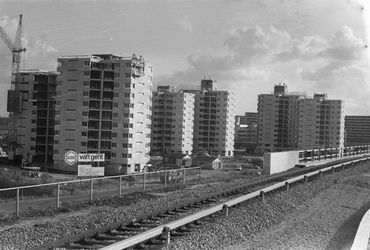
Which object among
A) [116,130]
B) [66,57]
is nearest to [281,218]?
[116,130]

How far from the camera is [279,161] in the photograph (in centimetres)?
3322

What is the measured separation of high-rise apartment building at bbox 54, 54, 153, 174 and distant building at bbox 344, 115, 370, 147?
94.7 m

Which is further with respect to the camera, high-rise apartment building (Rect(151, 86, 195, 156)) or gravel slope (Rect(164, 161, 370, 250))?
high-rise apartment building (Rect(151, 86, 195, 156))

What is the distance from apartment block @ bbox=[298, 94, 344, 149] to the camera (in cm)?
14688

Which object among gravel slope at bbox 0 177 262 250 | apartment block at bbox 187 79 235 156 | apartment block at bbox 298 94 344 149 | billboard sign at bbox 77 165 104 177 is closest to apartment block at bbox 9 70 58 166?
apartment block at bbox 187 79 235 156

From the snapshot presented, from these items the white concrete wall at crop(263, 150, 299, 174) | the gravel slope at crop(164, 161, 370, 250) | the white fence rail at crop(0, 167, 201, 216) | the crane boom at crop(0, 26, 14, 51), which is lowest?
the white fence rail at crop(0, 167, 201, 216)

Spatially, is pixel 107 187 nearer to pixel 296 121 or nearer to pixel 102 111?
pixel 102 111

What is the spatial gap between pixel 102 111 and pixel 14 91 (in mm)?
30788

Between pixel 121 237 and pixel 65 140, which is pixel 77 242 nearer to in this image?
pixel 121 237

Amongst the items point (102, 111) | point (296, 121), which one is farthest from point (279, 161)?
point (296, 121)

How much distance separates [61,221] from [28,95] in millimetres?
95095

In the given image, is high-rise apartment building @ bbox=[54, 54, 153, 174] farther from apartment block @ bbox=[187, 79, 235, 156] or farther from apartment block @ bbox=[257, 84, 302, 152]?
apartment block @ bbox=[257, 84, 302, 152]

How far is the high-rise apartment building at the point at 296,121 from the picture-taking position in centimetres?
14800

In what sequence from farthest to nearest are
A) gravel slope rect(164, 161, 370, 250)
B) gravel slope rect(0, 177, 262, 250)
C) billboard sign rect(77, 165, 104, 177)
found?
billboard sign rect(77, 165, 104, 177), gravel slope rect(0, 177, 262, 250), gravel slope rect(164, 161, 370, 250)
